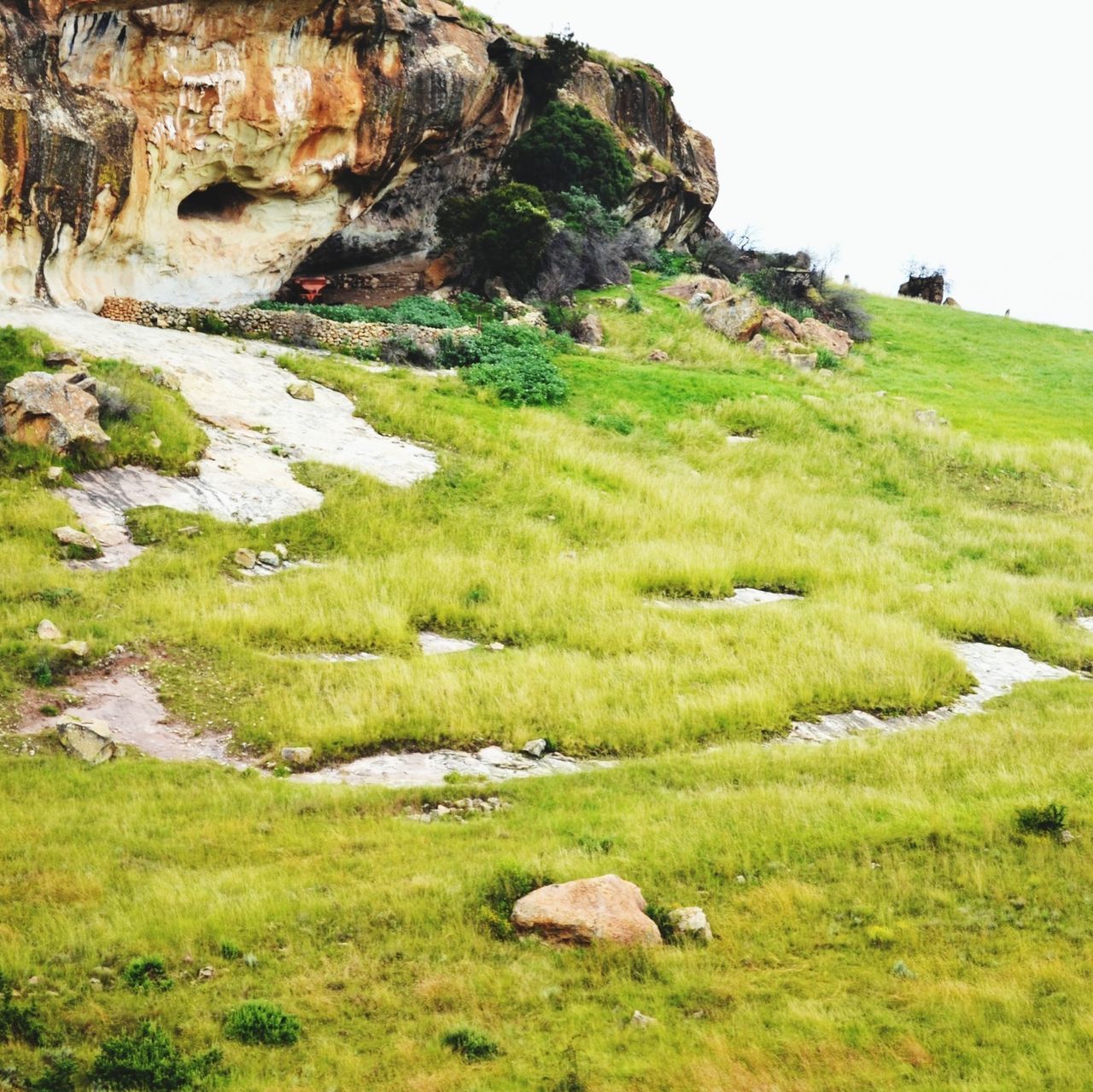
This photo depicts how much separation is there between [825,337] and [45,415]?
33.1 meters

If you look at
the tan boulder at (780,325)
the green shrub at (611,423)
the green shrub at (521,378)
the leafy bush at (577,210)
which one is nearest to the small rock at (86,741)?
the green shrub at (521,378)

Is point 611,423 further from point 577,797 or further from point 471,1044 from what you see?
point 471,1044

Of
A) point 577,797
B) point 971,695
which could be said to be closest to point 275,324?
point 971,695

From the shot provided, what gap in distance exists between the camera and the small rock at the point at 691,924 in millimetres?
8180

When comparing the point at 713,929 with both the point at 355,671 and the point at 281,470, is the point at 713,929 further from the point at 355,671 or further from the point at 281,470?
the point at 281,470

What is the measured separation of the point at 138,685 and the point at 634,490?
43.9 feet

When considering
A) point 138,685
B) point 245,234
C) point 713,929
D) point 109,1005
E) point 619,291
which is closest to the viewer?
point 109,1005

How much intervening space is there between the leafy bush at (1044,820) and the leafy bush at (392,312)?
83.7 feet

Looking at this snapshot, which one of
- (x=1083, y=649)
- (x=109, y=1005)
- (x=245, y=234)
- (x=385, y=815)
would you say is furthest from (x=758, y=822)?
(x=245, y=234)

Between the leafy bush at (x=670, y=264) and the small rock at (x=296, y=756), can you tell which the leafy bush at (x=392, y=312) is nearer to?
the leafy bush at (x=670, y=264)

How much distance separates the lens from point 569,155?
144ft

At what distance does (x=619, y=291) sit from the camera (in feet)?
140

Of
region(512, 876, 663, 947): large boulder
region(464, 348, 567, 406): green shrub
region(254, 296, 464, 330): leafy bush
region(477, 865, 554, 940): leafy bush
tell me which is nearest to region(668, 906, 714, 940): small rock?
region(512, 876, 663, 947): large boulder

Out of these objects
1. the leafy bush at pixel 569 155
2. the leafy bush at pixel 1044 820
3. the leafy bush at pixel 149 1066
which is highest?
the leafy bush at pixel 569 155
